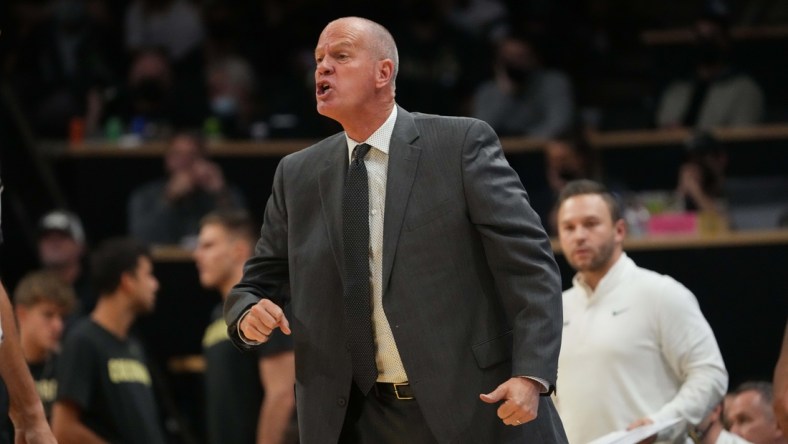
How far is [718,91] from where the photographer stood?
10211 millimetres

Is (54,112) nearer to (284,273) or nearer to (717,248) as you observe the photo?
(717,248)

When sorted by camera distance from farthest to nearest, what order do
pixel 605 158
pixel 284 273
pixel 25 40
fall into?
pixel 25 40 < pixel 605 158 < pixel 284 273

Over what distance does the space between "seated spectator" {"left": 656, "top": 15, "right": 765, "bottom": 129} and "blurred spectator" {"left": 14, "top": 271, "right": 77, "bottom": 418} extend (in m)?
5.16

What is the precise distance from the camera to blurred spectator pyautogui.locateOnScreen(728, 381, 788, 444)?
→ 229 inches

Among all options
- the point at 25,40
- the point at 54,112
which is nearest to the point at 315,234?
the point at 54,112

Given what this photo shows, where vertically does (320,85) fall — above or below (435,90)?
above

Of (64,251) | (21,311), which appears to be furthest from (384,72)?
(64,251)

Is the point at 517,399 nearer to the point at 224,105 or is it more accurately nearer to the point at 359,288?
the point at 359,288

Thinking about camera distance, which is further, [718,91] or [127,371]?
[718,91]

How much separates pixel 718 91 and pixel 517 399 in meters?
7.12

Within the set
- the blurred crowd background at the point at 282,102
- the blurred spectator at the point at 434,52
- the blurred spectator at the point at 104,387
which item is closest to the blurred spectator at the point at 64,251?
the blurred crowd background at the point at 282,102

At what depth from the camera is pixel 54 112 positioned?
36.1 ft

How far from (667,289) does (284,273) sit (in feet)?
5.98

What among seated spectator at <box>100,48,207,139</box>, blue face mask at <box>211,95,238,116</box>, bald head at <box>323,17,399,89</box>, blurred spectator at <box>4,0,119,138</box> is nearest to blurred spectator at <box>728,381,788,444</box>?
bald head at <box>323,17,399,89</box>
